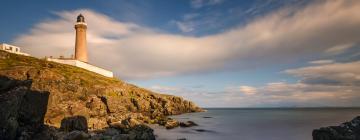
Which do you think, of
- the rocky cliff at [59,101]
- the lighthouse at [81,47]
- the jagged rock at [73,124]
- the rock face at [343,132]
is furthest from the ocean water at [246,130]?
the lighthouse at [81,47]

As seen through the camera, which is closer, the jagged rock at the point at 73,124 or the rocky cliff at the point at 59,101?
the rocky cliff at the point at 59,101

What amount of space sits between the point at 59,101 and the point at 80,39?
2050 inches

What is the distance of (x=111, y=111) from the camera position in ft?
236

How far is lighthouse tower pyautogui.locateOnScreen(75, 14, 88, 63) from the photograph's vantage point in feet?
351

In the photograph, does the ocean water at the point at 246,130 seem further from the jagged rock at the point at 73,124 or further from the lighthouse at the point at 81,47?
the lighthouse at the point at 81,47

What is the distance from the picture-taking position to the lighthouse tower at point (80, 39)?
107m

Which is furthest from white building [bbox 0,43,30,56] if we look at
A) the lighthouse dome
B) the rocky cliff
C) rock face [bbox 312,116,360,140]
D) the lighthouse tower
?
rock face [bbox 312,116,360,140]

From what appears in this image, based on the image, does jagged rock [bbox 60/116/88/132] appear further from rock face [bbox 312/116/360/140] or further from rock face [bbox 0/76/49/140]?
rock face [bbox 312/116/360/140]

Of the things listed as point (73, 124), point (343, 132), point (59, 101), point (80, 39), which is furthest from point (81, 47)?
point (343, 132)

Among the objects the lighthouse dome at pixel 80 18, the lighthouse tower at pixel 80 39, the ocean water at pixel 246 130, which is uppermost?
the lighthouse dome at pixel 80 18

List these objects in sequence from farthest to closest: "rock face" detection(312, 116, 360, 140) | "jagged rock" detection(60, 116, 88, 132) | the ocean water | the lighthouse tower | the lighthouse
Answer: the lighthouse tower
the lighthouse
the ocean water
"jagged rock" detection(60, 116, 88, 132)
"rock face" detection(312, 116, 360, 140)

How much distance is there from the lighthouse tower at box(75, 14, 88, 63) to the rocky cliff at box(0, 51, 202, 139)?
1987cm

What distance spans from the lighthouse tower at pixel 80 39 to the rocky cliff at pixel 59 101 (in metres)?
19.9

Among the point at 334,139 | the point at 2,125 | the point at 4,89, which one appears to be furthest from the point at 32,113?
the point at 334,139
